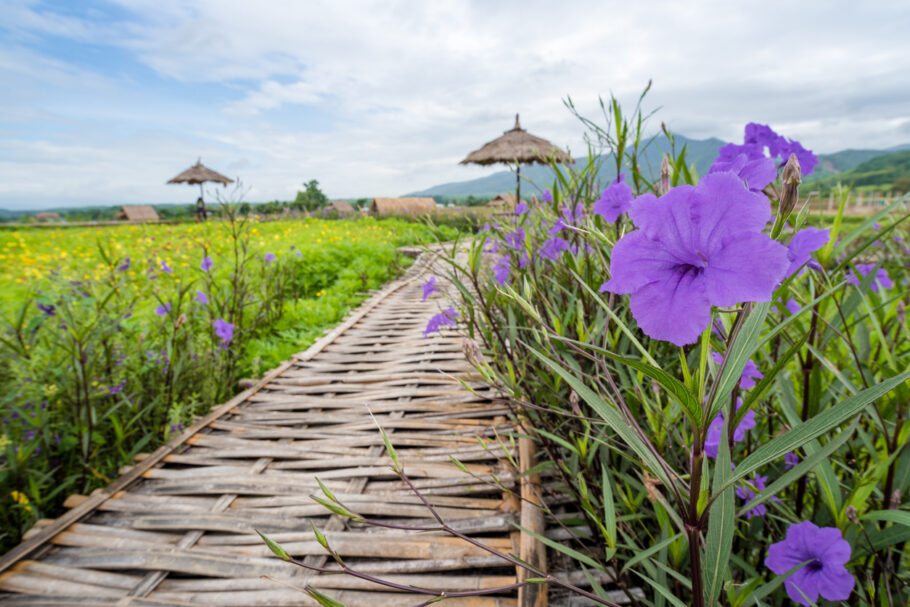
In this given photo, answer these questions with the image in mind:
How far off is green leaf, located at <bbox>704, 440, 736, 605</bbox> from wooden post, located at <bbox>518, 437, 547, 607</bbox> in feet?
0.89

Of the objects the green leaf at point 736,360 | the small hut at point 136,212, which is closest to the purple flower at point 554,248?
the green leaf at point 736,360

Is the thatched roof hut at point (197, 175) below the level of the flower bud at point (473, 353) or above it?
above

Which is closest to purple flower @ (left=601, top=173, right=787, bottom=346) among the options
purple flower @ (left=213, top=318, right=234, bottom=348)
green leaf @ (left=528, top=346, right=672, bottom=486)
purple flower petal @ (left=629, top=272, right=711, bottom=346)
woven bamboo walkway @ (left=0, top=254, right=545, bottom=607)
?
purple flower petal @ (left=629, top=272, right=711, bottom=346)

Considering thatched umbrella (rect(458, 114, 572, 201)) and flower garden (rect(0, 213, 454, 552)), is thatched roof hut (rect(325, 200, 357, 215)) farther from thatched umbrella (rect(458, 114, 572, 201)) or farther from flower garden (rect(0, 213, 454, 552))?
flower garden (rect(0, 213, 454, 552))

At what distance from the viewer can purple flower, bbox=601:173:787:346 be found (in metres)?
0.37

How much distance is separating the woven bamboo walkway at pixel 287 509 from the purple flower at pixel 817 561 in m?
0.50

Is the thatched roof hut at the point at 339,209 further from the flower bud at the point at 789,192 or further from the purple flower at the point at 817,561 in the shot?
the flower bud at the point at 789,192

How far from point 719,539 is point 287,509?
1.21 meters

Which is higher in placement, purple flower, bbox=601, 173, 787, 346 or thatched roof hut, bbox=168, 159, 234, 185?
thatched roof hut, bbox=168, 159, 234, 185

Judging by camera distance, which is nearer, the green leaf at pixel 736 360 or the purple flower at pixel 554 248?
the green leaf at pixel 736 360

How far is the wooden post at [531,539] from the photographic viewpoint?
2.63 feet

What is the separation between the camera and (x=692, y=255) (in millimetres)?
396

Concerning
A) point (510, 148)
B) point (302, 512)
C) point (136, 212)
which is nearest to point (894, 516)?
point (302, 512)

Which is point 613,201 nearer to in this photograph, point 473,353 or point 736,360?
point 473,353
